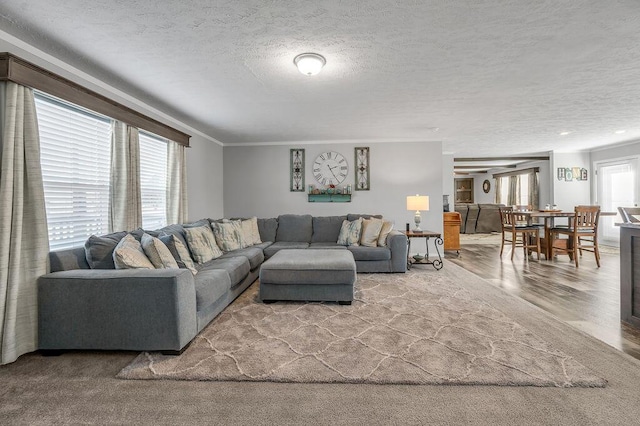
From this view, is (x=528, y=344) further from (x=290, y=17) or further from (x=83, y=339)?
(x=83, y=339)

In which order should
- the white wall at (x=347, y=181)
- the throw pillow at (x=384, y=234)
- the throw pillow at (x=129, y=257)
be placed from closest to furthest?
the throw pillow at (x=129, y=257), the throw pillow at (x=384, y=234), the white wall at (x=347, y=181)

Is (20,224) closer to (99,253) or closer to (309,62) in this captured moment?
(99,253)

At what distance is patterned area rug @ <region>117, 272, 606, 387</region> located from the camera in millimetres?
1800

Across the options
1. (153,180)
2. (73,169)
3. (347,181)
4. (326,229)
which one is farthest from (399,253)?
(73,169)

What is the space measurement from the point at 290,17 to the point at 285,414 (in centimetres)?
244

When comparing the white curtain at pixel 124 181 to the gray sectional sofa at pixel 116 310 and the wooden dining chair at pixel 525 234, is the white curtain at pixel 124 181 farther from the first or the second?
the wooden dining chair at pixel 525 234

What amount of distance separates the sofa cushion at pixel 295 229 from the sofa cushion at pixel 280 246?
0.20 metres

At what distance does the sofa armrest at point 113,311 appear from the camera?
2072 mm

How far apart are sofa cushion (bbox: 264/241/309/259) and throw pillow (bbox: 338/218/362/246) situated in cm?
61

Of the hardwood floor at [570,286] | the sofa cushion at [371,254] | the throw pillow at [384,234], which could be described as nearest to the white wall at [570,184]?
the hardwood floor at [570,286]

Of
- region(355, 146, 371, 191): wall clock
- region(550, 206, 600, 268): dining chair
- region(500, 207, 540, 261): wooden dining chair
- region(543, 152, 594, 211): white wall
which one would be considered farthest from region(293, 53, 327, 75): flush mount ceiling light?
region(543, 152, 594, 211): white wall

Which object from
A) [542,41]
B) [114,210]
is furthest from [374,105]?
[114,210]

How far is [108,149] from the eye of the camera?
3127 mm

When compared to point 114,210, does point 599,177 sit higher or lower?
higher
